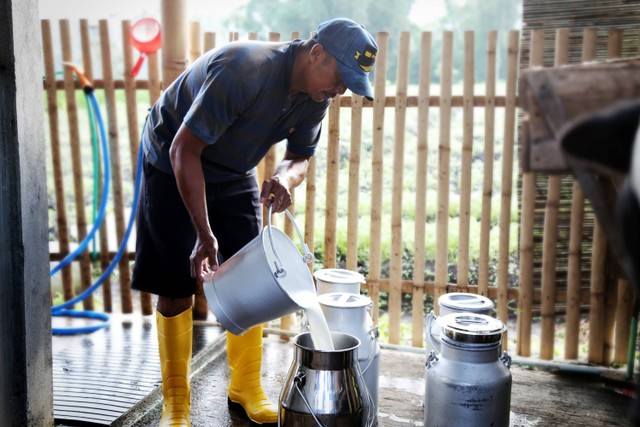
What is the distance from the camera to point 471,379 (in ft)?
8.83

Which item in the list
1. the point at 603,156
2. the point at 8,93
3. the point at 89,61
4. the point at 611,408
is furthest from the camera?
the point at 89,61

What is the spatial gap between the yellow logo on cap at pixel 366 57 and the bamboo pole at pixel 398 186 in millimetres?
1462

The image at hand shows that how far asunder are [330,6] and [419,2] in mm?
2081

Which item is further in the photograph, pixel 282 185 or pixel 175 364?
pixel 175 364

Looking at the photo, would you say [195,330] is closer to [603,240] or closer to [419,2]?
[603,240]

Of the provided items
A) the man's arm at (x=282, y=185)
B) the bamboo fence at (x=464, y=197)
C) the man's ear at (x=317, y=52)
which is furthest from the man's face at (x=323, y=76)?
the bamboo fence at (x=464, y=197)

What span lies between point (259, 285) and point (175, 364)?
866 millimetres

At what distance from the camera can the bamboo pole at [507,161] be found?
4.15 metres

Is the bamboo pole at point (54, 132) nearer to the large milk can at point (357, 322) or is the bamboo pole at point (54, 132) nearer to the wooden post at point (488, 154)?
the large milk can at point (357, 322)

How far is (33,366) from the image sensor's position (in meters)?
2.87

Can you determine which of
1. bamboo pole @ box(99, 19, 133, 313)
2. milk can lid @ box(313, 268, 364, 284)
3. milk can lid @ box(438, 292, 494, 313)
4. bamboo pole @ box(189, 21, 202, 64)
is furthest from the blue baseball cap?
bamboo pole @ box(99, 19, 133, 313)

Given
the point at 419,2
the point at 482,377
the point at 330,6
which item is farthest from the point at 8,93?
the point at 419,2

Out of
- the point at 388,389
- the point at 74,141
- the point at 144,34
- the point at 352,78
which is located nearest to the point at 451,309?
the point at 388,389

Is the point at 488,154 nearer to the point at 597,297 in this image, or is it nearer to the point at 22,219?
the point at 597,297
